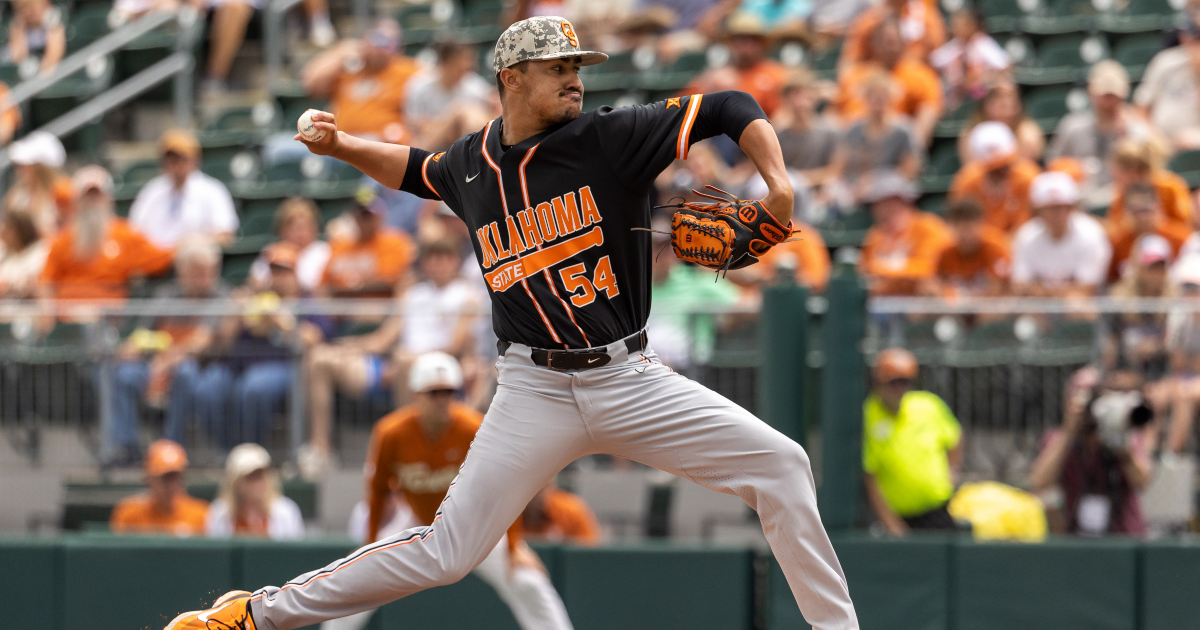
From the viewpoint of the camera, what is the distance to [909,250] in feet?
25.7

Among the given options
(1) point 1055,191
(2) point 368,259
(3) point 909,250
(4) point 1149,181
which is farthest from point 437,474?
(4) point 1149,181

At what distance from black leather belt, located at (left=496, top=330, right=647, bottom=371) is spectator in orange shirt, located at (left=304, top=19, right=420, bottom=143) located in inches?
253

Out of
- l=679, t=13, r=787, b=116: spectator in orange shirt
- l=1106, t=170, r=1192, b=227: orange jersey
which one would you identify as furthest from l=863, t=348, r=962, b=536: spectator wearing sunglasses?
l=679, t=13, r=787, b=116: spectator in orange shirt

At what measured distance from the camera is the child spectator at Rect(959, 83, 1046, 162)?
845 centimetres

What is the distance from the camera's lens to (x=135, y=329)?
768 cm

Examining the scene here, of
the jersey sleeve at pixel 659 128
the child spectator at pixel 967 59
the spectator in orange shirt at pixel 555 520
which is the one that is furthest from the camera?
the child spectator at pixel 967 59

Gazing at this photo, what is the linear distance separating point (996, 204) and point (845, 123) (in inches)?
54.5

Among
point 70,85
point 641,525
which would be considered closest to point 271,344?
point 641,525

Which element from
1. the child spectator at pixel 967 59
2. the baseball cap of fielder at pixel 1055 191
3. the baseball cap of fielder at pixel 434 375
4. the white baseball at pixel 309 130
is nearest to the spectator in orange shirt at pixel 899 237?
the baseball cap of fielder at pixel 1055 191

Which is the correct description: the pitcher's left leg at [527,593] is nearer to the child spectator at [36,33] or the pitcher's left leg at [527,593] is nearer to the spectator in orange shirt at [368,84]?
the spectator in orange shirt at [368,84]

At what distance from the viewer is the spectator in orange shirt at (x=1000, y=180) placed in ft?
26.3

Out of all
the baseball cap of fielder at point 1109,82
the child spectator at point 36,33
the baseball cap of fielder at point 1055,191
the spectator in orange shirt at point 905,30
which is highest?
→ the child spectator at point 36,33

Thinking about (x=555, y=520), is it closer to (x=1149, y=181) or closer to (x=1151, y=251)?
(x=1151, y=251)

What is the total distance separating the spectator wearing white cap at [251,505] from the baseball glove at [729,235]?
4.05 m
